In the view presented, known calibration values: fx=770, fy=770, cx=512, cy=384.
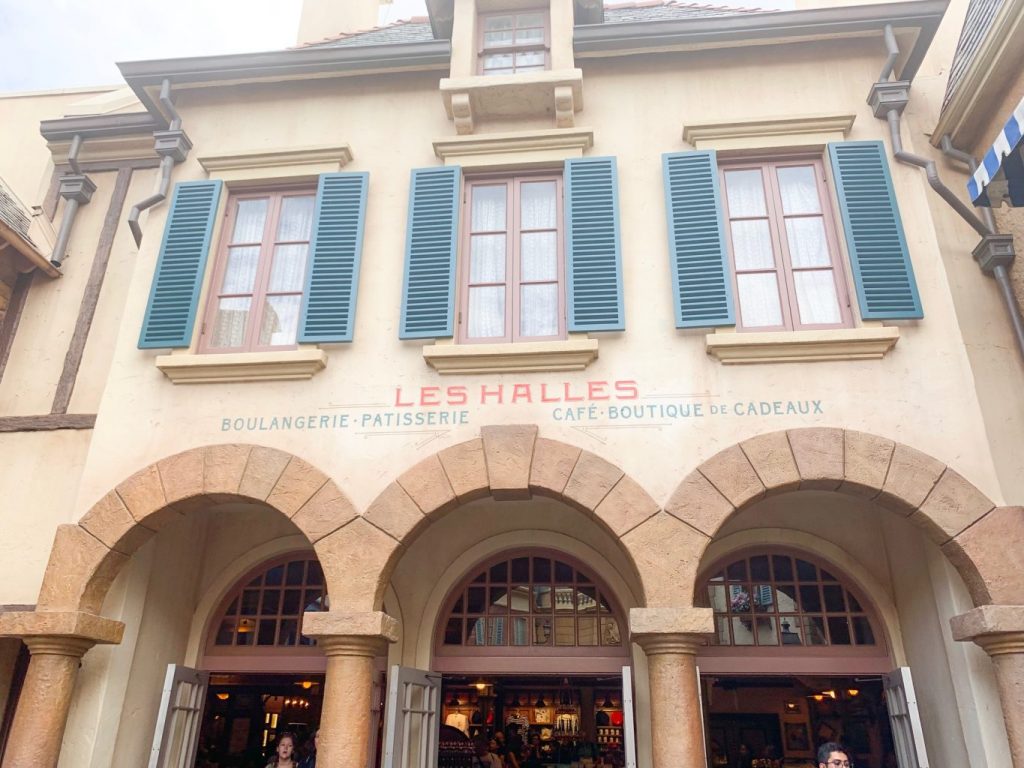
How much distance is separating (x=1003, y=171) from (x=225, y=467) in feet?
21.7

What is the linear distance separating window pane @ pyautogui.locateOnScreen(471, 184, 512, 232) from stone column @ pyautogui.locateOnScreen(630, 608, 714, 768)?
3.69 m

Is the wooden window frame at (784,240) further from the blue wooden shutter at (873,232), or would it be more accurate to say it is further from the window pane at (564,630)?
the window pane at (564,630)

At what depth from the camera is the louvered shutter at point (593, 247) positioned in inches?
255

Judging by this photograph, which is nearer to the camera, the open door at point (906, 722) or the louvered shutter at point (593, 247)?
the open door at point (906, 722)

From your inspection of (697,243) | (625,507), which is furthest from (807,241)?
(625,507)

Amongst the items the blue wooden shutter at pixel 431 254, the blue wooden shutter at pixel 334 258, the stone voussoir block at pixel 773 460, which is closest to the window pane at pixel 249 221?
the blue wooden shutter at pixel 334 258

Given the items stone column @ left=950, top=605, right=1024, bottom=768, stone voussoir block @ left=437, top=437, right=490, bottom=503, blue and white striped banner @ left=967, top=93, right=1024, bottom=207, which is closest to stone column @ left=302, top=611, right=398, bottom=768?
stone voussoir block @ left=437, top=437, right=490, bottom=503

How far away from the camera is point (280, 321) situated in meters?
7.02

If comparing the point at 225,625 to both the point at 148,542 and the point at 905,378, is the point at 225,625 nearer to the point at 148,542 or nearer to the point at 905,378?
the point at 148,542

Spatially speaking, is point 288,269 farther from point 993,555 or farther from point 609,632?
point 993,555

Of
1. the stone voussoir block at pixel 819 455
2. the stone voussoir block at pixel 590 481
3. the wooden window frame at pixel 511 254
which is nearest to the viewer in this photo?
the stone voussoir block at pixel 819 455

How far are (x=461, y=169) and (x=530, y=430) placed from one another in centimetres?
274

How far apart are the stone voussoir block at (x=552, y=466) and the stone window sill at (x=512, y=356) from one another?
70 cm

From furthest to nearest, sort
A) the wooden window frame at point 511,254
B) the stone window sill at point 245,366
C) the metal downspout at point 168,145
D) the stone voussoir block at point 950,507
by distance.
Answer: the metal downspout at point 168,145 < the wooden window frame at point 511,254 < the stone window sill at point 245,366 < the stone voussoir block at point 950,507
